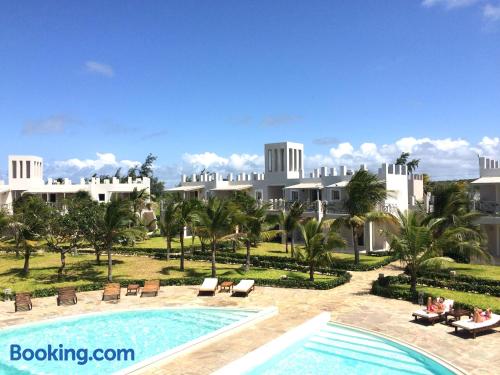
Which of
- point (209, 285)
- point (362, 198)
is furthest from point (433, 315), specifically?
point (362, 198)

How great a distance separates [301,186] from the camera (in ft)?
141

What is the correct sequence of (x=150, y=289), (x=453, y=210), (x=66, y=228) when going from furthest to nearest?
(x=453, y=210) < (x=66, y=228) < (x=150, y=289)

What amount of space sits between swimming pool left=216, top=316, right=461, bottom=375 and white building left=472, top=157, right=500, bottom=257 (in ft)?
69.9

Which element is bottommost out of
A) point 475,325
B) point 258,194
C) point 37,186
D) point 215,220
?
point 475,325

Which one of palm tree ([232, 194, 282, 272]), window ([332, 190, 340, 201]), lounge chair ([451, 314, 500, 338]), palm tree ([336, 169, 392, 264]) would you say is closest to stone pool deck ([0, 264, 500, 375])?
lounge chair ([451, 314, 500, 338])

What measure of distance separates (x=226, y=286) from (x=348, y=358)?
1002 centimetres

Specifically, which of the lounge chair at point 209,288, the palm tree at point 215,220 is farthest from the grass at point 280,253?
the lounge chair at point 209,288

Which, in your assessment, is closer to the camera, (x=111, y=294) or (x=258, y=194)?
(x=111, y=294)

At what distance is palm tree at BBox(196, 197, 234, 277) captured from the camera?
993 inches

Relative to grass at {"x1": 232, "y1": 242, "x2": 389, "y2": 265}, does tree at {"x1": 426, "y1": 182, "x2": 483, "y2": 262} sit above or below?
above

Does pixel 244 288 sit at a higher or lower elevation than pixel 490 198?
lower

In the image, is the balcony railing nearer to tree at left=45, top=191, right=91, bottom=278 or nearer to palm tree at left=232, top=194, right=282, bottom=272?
palm tree at left=232, top=194, right=282, bottom=272

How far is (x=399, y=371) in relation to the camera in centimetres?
1351

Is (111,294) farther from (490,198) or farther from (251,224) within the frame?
(490,198)
